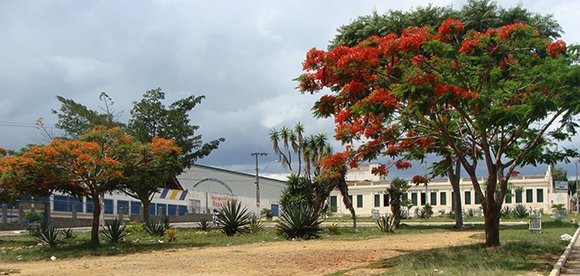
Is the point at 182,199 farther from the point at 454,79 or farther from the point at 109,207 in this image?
the point at 454,79

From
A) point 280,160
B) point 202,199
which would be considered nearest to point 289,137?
point 280,160

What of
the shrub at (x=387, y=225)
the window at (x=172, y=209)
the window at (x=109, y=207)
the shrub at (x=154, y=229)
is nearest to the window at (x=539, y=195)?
the window at (x=172, y=209)

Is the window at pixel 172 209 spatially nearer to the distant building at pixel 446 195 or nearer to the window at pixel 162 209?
the window at pixel 162 209

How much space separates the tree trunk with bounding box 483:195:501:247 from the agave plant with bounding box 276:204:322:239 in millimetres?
8704

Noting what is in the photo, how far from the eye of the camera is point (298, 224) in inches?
931

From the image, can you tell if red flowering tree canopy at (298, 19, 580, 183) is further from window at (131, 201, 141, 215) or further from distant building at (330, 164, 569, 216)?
distant building at (330, 164, 569, 216)

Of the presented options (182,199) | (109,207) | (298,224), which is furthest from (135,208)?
(298,224)

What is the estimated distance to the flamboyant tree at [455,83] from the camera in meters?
13.2

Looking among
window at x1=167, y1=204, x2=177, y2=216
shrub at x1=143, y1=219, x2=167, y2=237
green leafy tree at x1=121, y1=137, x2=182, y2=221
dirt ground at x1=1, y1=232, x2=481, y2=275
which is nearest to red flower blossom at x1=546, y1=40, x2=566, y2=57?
dirt ground at x1=1, y1=232, x2=481, y2=275

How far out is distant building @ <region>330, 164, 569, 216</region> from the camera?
7322 centimetres

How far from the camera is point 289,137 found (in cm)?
4753

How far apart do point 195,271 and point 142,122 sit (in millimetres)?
24155

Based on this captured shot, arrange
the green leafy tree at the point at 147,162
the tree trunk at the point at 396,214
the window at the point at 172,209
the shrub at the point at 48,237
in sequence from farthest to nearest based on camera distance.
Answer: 1. the window at the point at 172,209
2. the tree trunk at the point at 396,214
3. the shrub at the point at 48,237
4. the green leafy tree at the point at 147,162

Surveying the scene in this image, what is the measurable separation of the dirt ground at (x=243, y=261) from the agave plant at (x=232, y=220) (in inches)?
228
